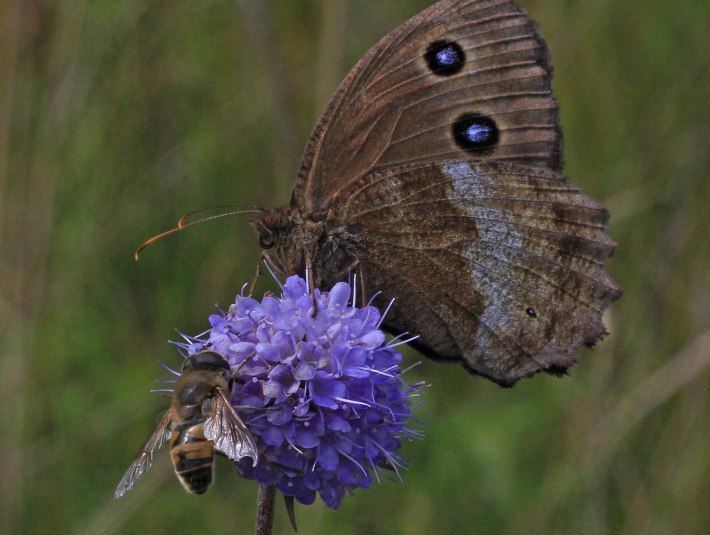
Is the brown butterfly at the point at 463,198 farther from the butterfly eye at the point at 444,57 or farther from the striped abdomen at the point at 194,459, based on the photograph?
the striped abdomen at the point at 194,459

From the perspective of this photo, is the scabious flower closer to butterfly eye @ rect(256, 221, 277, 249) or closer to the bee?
the bee

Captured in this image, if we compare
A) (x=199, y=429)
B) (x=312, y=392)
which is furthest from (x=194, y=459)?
(x=312, y=392)

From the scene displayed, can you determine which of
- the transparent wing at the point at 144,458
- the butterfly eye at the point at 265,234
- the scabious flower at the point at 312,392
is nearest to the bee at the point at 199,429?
the transparent wing at the point at 144,458

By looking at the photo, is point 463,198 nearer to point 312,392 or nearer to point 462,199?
point 462,199

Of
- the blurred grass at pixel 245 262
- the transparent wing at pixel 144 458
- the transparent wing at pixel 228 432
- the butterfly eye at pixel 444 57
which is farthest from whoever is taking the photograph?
the blurred grass at pixel 245 262

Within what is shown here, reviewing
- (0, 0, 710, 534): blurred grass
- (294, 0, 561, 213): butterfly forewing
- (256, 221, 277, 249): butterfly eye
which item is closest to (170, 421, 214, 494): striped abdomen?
(256, 221, 277, 249): butterfly eye
